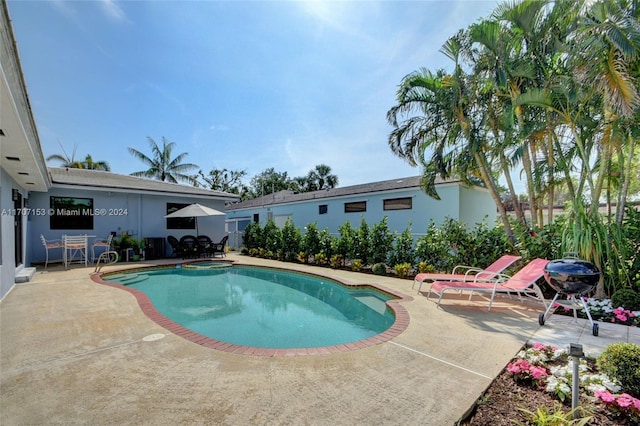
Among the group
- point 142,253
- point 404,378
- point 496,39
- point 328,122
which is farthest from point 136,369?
point 328,122

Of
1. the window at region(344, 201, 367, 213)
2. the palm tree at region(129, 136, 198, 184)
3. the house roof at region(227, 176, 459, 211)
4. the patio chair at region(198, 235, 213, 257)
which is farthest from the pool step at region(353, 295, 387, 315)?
the palm tree at region(129, 136, 198, 184)

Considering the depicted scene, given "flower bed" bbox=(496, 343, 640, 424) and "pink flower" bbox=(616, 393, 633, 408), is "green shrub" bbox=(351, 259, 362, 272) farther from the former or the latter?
"pink flower" bbox=(616, 393, 633, 408)

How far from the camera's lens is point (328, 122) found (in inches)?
671

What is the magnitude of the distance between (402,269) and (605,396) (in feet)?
24.7

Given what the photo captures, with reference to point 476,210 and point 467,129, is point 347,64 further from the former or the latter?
point 476,210

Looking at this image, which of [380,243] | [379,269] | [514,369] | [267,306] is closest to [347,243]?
[380,243]

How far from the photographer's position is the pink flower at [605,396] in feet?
8.84

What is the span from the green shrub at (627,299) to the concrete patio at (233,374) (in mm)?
984

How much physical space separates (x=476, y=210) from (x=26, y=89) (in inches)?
646

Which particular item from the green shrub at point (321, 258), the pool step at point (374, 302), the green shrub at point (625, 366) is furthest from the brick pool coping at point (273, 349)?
the green shrub at point (321, 258)

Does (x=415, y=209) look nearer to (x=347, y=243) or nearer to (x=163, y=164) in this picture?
(x=347, y=243)

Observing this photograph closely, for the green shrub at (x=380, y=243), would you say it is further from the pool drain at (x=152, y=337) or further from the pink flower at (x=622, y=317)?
the pool drain at (x=152, y=337)

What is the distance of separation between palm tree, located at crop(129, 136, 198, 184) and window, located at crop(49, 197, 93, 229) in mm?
17527

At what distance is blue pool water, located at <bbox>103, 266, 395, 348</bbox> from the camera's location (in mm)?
5438
